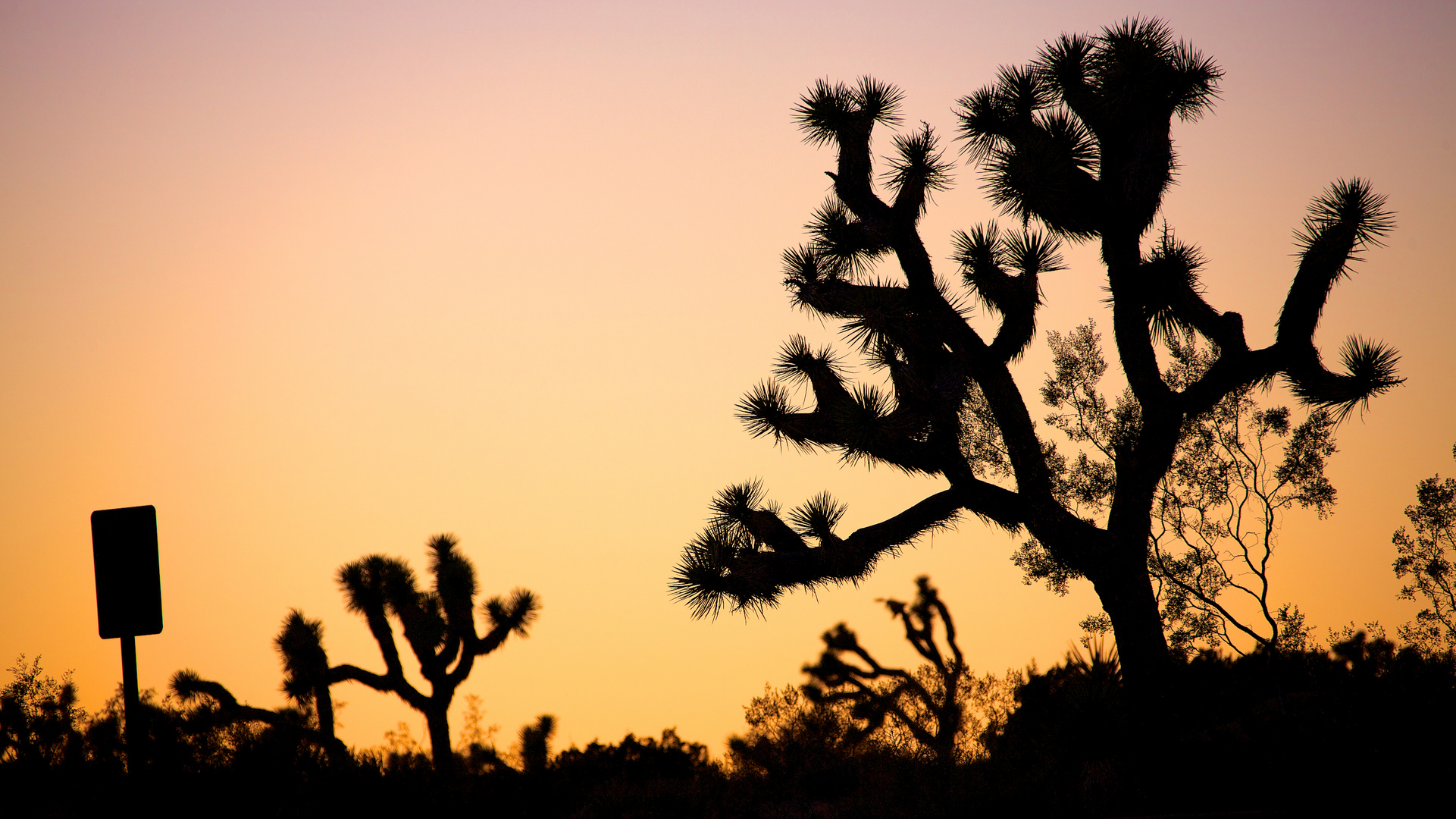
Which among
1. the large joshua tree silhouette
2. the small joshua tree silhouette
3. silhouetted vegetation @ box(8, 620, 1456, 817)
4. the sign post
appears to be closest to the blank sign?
the sign post

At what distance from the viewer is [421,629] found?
1945 centimetres

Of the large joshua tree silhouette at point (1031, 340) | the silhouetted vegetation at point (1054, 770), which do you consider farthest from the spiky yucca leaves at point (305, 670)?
the large joshua tree silhouette at point (1031, 340)

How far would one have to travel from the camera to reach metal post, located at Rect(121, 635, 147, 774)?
190 inches

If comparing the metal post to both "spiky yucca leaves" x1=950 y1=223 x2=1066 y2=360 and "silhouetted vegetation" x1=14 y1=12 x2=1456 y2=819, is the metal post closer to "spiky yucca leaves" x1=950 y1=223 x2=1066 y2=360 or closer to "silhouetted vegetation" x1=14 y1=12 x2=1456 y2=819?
"silhouetted vegetation" x1=14 y1=12 x2=1456 y2=819

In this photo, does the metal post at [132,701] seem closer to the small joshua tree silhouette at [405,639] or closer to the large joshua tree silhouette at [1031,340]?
the large joshua tree silhouette at [1031,340]

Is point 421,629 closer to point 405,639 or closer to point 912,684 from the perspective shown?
point 405,639

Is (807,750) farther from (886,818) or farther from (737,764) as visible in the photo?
(886,818)

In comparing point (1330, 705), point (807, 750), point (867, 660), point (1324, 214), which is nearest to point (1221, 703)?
point (1330, 705)

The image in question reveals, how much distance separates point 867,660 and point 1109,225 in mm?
15451

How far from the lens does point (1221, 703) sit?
9930 mm

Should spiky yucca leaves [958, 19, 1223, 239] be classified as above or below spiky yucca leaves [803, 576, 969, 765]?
above

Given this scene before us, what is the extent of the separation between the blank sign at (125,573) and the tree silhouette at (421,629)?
591 inches

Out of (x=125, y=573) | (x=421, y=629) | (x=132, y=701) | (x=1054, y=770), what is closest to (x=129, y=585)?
(x=125, y=573)

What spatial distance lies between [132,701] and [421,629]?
15.2 metres
